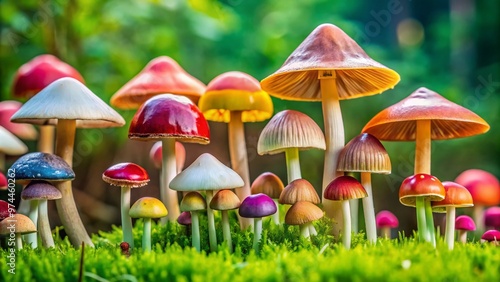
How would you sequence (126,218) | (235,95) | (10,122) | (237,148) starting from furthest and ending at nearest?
(10,122), (237,148), (235,95), (126,218)

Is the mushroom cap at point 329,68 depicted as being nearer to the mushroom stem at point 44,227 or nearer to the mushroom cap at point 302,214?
the mushroom cap at point 302,214

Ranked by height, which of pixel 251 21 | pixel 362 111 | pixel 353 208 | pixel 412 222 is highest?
pixel 251 21

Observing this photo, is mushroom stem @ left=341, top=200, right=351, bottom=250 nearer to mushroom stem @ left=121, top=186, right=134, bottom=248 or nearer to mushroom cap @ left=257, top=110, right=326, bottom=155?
mushroom cap @ left=257, top=110, right=326, bottom=155

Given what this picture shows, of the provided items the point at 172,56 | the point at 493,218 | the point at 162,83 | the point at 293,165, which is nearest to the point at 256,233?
the point at 293,165

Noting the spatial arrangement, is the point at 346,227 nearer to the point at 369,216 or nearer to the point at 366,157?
the point at 369,216

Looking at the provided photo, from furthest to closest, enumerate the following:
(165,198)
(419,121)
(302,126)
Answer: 1. (165,198)
2. (419,121)
3. (302,126)

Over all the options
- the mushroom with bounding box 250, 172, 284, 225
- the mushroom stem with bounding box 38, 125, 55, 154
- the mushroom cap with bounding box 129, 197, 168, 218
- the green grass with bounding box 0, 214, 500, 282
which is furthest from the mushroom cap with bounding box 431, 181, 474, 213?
the mushroom stem with bounding box 38, 125, 55, 154

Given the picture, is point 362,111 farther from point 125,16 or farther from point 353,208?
point 125,16

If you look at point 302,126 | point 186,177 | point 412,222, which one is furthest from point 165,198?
point 412,222
